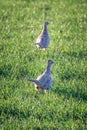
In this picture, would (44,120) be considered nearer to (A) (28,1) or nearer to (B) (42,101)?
(B) (42,101)

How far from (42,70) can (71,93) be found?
5.06 ft

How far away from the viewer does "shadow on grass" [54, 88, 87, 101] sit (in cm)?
917

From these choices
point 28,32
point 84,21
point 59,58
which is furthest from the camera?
point 84,21

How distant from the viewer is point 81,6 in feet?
62.8

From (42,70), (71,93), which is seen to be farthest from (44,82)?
(42,70)

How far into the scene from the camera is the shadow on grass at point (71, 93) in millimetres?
9172

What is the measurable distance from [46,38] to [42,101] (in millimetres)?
3560

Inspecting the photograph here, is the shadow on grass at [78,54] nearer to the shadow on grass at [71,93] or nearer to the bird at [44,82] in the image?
the shadow on grass at [71,93]

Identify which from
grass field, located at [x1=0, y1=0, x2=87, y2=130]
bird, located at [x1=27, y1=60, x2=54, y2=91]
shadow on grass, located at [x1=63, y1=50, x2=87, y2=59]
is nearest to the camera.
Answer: grass field, located at [x1=0, y1=0, x2=87, y2=130]

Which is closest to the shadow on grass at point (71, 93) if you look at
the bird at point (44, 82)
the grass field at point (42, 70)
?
the grass field at point (42, 70)

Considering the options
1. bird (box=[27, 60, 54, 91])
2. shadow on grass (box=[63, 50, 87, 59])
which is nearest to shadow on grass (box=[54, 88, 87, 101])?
bird (box=[27, 60, 54, 91])

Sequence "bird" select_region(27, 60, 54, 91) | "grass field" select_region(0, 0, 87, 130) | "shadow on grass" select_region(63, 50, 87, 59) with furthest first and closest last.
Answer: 1. "shadow on grass" select_region(63, 50, 87, 59)
2. "bird" select_region(27, 60, 54, 91)
3. "grass field" select_region(0, 0, 87, 130)

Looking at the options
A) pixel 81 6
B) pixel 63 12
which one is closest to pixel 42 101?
pixel 63 12

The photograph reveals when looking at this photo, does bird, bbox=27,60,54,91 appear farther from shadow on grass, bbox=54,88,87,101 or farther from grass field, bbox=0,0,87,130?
shadow on grass, bbox=54,88,87,101
